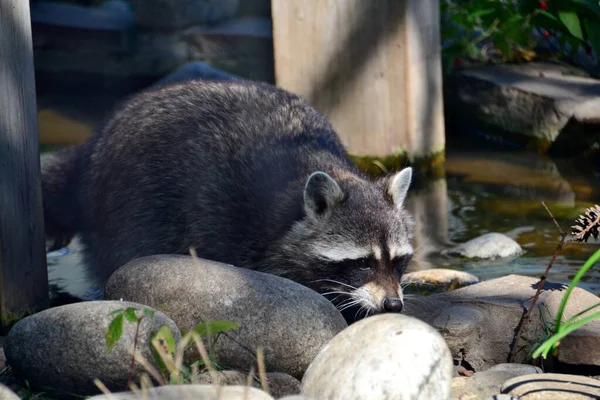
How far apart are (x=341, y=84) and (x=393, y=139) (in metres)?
0.60

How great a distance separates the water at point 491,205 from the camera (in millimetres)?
5863

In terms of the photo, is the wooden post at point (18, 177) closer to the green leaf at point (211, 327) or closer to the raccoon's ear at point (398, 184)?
the green leaf at point (211, 327)

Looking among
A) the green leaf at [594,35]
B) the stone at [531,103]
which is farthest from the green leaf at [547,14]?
the stone at [531,103]

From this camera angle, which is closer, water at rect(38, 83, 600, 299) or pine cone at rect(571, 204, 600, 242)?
pine cone at rect(571, 204, 600, 242)

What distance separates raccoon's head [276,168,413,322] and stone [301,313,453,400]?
1251 millimetres

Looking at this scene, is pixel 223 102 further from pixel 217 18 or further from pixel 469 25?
pixel 217 18

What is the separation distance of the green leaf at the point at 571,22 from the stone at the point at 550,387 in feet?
17.6

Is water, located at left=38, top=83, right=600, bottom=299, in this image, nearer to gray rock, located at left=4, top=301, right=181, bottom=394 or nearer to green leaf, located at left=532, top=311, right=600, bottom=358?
gray rock, located at left=4, top=301, right=181, bottom=394

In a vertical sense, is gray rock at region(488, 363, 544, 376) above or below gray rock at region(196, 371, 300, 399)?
below

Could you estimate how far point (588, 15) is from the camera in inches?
336

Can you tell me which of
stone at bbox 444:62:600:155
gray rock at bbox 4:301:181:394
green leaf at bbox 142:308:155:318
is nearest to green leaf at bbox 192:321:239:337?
green leaf at bbox 142:308:155:318

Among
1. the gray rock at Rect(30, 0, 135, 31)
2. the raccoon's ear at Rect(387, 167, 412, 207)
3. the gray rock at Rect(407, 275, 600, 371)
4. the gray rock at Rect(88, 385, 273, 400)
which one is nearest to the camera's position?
the gray rock at Rect(88, 385, 273, 400)

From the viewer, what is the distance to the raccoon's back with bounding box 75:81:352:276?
5039 mm

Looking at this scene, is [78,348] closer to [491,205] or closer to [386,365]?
[386,365]
